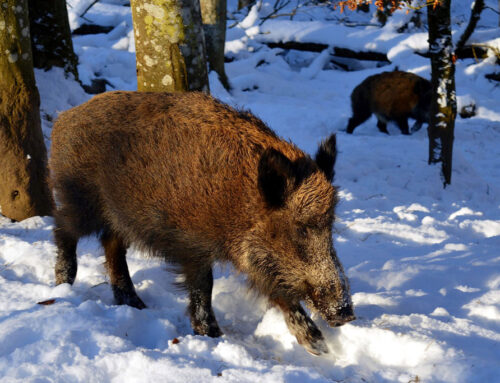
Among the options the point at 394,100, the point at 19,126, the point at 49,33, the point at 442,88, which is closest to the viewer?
the point at 19,126

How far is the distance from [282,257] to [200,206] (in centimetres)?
54

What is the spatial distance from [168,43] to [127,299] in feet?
6.94

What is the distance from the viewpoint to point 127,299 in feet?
11.1

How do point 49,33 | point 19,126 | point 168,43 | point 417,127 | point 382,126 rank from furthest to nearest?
point 382,126 < point 417,127 < point 49,33 < point 19,126 < point 168,43

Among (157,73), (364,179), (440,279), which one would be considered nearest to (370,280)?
(440,279)

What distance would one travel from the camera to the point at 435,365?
2424 millimetres

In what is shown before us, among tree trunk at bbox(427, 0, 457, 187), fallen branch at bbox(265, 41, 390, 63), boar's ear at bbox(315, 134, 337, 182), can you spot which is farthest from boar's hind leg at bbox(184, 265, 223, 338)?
fallen branch at bbox(265, 41, 390, 63)

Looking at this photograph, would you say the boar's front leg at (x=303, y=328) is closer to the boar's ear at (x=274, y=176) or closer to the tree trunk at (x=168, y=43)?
the boar's ear at (x=274, y=176)

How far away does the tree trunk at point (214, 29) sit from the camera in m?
11.5

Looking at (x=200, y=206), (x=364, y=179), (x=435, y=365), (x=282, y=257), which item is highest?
(x=200, y=206)

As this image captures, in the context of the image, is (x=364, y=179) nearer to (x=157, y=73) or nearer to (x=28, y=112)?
(x=157, y=73)

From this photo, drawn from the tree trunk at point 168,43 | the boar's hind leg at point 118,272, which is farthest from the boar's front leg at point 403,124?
the boar's hind leg at point 118,272

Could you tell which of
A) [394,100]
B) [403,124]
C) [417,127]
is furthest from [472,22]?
[403,124]

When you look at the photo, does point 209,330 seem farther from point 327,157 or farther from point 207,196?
point 327,157
